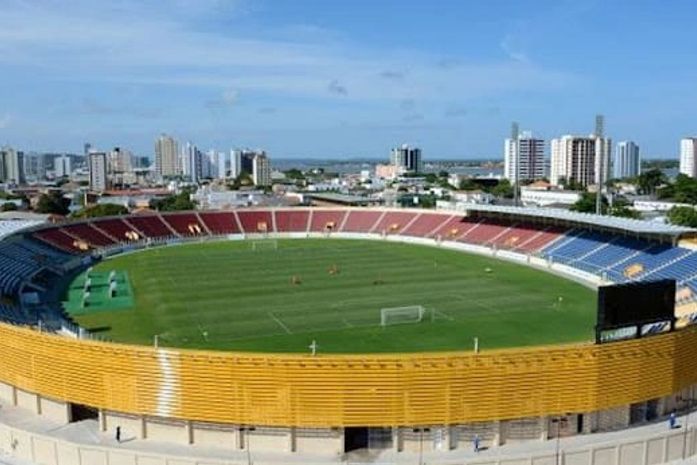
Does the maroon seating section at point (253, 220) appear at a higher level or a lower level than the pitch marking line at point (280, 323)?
higher

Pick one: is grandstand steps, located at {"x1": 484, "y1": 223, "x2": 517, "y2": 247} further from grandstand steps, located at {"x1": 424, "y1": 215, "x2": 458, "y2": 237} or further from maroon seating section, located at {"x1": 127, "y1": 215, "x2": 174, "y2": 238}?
maroon seating section, located at {"x1": 127, "y1": 215, "x2": 174, "y2": 238}

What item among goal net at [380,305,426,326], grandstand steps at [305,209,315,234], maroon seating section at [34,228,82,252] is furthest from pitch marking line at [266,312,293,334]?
grandstand steps at [305,209,315,234]

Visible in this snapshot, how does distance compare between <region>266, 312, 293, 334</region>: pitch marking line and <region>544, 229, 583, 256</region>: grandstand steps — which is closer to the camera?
<region>266, 312, 293, 334</region>: pitch marking line

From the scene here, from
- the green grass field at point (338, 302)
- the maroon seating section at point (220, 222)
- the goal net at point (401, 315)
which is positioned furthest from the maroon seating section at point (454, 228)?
the goal net at point (401, 315)

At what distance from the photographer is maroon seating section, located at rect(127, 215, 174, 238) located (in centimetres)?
7700

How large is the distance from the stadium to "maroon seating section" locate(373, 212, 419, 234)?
0.28 m

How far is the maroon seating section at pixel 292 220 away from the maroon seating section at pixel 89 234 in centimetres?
2046

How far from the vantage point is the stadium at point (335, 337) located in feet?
72.4

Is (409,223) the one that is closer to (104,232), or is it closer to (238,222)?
(238,222)

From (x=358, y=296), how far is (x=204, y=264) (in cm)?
1970

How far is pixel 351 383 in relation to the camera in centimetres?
2183

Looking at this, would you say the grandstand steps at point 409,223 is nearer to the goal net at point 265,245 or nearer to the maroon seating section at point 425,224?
the maroon seating section at point 425,224

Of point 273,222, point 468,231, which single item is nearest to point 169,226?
point 273,222

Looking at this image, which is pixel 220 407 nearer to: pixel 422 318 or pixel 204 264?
pixel 422 318
